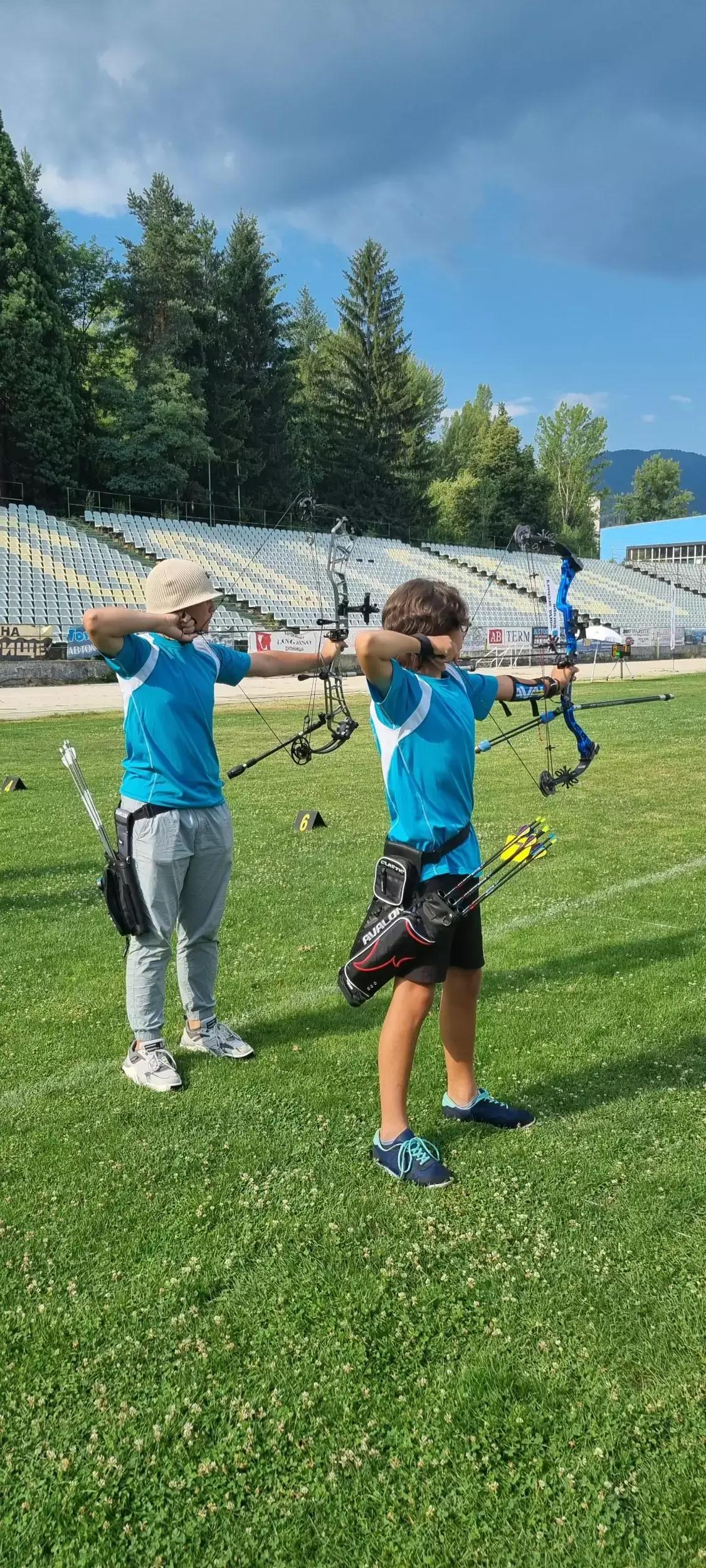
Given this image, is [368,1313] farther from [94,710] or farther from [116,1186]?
[94,710]

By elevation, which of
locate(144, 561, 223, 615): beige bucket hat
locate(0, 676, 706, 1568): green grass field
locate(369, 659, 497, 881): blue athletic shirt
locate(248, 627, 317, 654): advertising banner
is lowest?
locate(0, 676, 706, 1568): green grass field

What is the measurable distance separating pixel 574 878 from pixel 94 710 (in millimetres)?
14984

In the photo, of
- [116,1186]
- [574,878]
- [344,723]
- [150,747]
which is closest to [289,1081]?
[116,1186]

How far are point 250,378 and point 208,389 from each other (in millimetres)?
2822

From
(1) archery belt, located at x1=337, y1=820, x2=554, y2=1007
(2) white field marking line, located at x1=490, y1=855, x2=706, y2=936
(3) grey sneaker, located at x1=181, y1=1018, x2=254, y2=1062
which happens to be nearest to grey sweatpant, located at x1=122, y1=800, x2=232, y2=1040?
A: (3) grey sneaker, located at x1=181, y1=1018, x2=254, y2=1062

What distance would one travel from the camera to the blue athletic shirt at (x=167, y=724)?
3.57 m

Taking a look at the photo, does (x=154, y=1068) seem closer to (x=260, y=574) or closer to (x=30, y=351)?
(x=260, y=574)

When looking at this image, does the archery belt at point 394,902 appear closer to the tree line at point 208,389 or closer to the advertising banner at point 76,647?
the advertising banner at point 76,647

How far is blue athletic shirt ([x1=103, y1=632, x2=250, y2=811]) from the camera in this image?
3.57m

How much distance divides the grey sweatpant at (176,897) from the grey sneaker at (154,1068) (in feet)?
0.17

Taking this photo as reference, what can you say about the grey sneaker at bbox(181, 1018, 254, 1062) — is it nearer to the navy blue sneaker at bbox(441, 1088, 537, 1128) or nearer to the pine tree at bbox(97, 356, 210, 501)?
the navy blue sneaker at bbox(441, 1088, 537, 1128)

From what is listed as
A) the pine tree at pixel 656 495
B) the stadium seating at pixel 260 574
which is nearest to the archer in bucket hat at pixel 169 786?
the stadium seating at pixel 260 574

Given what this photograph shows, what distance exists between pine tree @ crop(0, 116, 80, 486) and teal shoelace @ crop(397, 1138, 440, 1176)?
40867 millimetres

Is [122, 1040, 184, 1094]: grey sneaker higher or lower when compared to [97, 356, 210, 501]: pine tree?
lower
